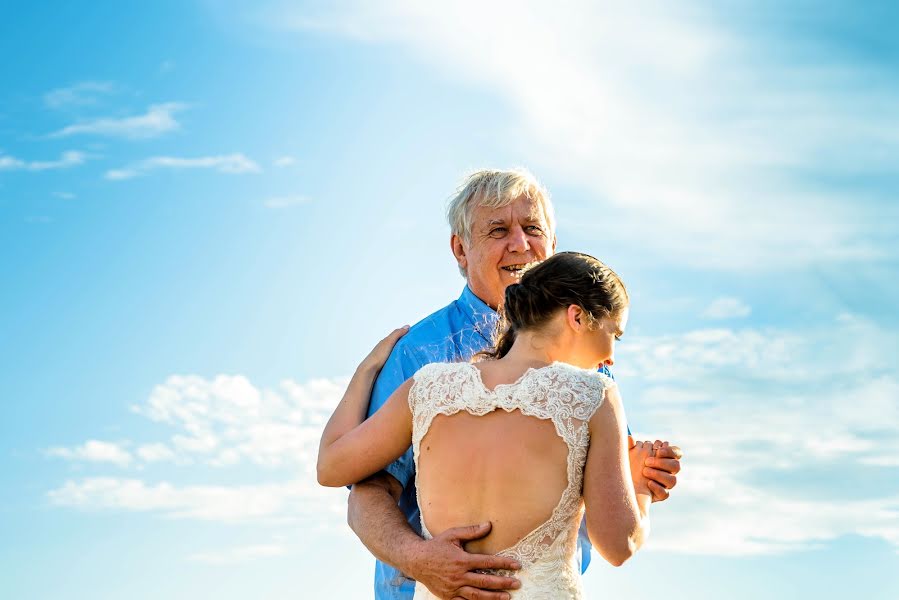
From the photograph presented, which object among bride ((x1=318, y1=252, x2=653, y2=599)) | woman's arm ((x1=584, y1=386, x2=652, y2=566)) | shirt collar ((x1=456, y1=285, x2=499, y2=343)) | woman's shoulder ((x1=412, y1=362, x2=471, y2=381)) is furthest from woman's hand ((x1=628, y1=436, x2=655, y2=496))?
shirt collar ((x1=456, y1=285, x2=499, y2=343))

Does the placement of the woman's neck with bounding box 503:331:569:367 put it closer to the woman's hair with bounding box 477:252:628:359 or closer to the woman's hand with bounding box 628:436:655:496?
the woman's hair with bounding box 477:252:628:359

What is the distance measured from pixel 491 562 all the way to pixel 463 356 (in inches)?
70.3

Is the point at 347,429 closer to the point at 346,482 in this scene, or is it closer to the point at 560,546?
the point at 346,482

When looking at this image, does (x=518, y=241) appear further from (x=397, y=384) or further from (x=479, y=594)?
(x=479, y=594)

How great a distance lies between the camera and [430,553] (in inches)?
186

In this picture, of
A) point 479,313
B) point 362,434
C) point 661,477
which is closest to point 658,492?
point 661,477

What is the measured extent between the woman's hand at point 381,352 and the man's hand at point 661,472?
1561mm

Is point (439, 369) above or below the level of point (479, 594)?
above

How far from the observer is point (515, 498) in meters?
4.54

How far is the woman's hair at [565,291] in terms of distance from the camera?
15.6 ft

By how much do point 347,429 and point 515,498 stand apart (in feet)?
4.20

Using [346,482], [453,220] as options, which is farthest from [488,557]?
[453,220]

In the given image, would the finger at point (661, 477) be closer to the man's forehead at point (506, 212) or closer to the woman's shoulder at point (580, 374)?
the woman's shoulder at point (580, 374)

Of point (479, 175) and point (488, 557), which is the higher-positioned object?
point (479, 175)
